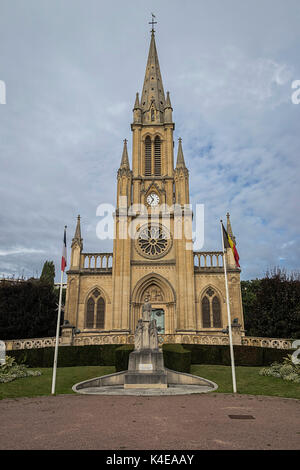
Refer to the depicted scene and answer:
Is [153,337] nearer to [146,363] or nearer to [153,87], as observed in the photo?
[146,363]

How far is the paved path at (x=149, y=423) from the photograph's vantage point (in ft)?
20.4

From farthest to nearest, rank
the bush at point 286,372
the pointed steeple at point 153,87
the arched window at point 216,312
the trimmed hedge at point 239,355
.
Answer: the pointed steeple at point 153,87, the arched window at point 216,312, the trimmed hedge at point 239,355, the bush at point 286,372

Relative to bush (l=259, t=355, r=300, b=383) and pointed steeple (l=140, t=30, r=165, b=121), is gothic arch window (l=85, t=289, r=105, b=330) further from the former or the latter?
pointed steeple (l=140, t=30, r=165, b=121)

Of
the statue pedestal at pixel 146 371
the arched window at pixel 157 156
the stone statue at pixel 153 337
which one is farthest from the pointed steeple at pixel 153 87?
the statue pedestal at pixel 146 371

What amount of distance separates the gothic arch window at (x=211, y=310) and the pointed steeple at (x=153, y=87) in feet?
87.6

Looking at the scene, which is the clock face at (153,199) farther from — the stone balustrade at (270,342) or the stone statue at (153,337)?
the stone statue at (153,337)

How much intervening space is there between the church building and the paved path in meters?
19.3

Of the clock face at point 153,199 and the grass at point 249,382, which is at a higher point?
the clock face at point 153,199

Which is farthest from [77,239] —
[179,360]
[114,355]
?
[179,360]

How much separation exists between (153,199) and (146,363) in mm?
26208

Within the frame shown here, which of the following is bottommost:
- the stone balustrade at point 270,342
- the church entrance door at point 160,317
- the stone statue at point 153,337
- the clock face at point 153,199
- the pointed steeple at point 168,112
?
the stone balustrade at point 270,342

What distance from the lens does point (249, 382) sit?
1560 centimetres
